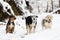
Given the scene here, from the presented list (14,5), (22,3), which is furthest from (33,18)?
(22,3)

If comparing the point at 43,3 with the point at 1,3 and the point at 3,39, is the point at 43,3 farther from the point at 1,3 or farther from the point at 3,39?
the point at 3,39

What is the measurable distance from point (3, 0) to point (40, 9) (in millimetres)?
33684

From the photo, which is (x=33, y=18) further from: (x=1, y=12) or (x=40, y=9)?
(x=40, y=9)

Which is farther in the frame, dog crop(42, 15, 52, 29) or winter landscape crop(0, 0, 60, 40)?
dog crop(42, 15, 52, 29)

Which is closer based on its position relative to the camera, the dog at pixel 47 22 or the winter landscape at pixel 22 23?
the winter landscape at pixel 22 23

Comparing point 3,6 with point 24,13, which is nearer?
point 3,6

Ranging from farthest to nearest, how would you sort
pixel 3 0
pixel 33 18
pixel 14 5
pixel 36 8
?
pixel 36 8 → pixel 14 5 → pixel 3 0 → pixel 33 18

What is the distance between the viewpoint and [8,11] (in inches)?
885

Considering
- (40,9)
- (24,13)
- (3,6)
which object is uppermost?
(3,6)

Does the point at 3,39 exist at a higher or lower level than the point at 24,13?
higher

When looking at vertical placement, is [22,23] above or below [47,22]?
below

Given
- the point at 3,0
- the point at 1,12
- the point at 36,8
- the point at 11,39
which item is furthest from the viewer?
the point at 36,8

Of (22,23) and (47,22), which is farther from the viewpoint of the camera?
(22,23)

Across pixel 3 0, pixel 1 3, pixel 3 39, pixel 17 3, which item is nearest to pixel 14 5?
pixel 17 3
